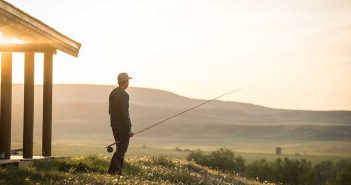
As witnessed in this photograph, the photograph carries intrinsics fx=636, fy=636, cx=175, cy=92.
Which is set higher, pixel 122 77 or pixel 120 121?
pixel 122 77

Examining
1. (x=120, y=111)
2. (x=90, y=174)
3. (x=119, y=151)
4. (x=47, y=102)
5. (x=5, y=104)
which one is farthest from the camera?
(x=47, y=102)

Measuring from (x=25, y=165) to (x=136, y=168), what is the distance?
11.9 ft

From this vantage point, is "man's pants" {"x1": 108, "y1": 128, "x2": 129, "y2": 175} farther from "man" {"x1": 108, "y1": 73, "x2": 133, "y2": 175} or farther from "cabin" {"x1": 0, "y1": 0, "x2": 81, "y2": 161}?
"cabin" {"x1": 0, "y1": 0, "x2": 81, "y2": 161}

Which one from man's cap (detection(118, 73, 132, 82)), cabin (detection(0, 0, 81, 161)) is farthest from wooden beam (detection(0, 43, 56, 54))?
man's cap (detection(118, 73, 132, 82))

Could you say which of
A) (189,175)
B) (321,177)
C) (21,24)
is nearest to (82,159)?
(189,175)

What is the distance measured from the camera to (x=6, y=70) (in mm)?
17031

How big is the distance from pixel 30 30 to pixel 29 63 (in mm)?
2152

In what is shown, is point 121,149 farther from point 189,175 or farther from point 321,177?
point 321,177

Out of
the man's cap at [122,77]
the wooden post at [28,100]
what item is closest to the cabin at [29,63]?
the wooden post at [28,100]

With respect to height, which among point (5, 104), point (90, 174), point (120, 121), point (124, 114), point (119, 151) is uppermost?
point (5, 104)

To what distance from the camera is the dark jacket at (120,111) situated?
15633 mm

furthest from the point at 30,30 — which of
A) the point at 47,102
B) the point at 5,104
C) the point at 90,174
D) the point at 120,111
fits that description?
the point at 90,174

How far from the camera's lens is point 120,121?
51.5ft

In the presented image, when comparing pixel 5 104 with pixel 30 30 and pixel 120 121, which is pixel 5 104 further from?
pixel 120 121
